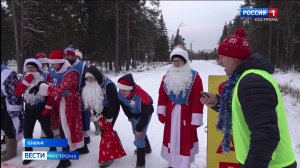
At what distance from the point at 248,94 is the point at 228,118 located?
57 cm

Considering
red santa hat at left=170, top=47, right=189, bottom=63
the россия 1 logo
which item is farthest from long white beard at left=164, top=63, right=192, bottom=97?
the россия 1 logo

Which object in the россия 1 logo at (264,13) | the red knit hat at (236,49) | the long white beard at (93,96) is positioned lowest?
the long white beard at (93,96)

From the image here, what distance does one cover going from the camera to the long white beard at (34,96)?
4.80m

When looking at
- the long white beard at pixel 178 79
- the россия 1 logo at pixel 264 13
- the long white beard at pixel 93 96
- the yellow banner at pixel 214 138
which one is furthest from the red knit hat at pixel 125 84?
the россия 1 logo at pixel 264 13

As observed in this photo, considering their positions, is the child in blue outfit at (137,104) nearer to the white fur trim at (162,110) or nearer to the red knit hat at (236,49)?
the white fur trim at (162,110)

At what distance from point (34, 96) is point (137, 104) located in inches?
65.7

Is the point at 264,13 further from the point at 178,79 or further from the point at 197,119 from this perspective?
the point at 197,119

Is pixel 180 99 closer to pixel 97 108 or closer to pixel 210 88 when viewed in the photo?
pixel 210 88

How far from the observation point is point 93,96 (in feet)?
16.0

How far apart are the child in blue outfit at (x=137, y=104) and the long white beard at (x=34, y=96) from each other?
4.24 feet

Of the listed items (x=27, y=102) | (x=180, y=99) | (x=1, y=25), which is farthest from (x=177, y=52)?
(x=1, y=25)

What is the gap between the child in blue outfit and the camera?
4773 millimetres

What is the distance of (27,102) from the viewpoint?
494 cm

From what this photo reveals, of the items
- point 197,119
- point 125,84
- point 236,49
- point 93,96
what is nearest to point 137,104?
point 125,84
